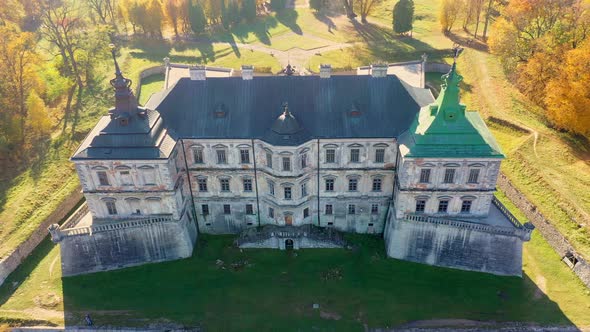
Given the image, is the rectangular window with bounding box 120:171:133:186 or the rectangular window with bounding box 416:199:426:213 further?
the rectangular window with bounding box 416:199:426:213

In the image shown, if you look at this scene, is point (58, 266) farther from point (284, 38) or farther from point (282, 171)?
point (284, 38)

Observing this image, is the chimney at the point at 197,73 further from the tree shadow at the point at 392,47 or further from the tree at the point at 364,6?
the tree at the point at 364,6

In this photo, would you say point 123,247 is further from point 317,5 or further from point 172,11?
point 317,5

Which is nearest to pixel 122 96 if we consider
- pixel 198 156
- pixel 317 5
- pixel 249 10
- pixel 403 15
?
pixel 198 156

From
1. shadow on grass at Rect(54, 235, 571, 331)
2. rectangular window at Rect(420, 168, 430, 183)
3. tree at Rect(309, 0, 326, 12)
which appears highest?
tree at Rect(309, 0, 326, 12)

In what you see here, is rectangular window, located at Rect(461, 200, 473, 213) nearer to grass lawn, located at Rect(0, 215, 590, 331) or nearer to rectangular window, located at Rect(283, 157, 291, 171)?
grass lawn, located at Rect(0, 215, 590, 331)

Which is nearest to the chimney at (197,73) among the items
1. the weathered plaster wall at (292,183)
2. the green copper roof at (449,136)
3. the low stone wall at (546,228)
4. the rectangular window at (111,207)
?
the weathered plaster wall at (292,183)

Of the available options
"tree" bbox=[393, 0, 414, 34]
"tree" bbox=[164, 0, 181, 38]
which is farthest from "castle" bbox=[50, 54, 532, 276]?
"tree" bbox=[164, 0, 181, 38]

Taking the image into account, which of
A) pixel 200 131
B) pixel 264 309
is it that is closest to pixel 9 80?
pixel 200 131
